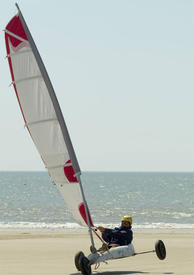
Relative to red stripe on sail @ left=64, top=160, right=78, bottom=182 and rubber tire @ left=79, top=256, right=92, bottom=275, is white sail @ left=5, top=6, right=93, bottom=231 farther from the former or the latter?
rubber tire @ left=79, top=256, right=92, bottom=275

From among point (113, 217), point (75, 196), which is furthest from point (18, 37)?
point (113, 217)

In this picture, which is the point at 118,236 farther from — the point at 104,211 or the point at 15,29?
the point at 104,211

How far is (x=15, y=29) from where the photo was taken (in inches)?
479

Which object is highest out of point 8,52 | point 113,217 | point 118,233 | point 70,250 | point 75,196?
point 8,52

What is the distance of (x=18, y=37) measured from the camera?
12.1 meters

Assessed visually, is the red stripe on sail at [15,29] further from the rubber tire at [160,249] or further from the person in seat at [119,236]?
the rubber tire at [160,249]

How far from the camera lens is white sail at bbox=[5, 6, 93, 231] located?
39.8ft

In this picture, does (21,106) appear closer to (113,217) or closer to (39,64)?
(39,64)

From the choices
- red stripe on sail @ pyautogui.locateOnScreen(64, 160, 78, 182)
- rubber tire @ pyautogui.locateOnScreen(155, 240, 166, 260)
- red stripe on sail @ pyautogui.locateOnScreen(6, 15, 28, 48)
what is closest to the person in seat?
rubber tire @ pyautogui.locateOnScreen(155, 240, 166, 260)

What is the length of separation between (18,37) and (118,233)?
13.2 ft

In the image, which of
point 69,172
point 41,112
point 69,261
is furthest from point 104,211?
point 41,112

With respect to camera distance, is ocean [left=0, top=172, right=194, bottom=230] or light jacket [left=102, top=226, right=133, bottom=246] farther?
ocean [left=0, top=172, right=194, bottom=230]

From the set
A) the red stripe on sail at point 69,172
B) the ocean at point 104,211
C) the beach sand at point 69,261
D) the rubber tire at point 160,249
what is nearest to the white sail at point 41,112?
the red stripe on sail at point 69,172

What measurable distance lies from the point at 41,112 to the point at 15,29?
151 centimetres
